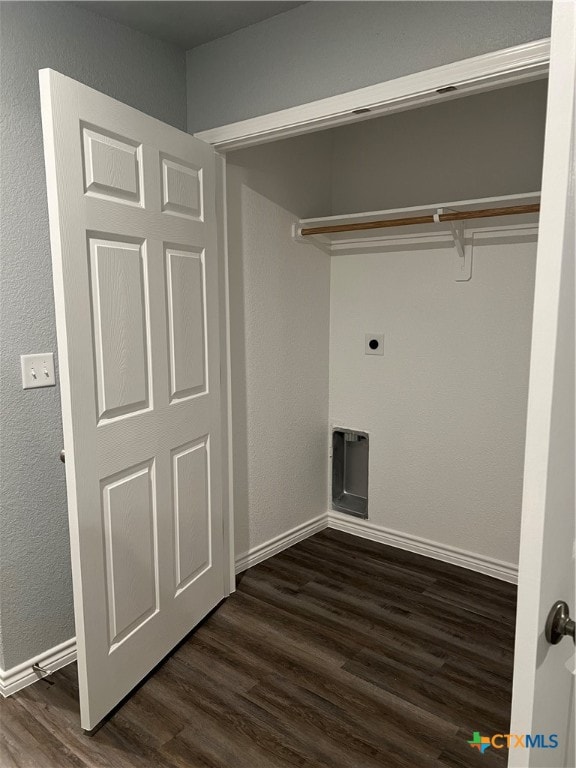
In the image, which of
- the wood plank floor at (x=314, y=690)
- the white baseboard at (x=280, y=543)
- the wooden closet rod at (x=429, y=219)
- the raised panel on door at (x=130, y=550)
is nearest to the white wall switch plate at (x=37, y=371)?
the raised panel on door at (x=130, y=550)

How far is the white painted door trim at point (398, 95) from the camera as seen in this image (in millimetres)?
1669

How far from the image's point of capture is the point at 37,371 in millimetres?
2051

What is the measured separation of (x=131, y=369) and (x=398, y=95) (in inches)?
48.7

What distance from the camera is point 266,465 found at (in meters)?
3.13

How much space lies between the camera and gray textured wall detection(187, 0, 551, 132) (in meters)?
1.71

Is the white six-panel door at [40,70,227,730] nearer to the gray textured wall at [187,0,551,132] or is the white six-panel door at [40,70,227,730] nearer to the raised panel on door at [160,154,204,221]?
the raised panel on door at [160,154,204,221]

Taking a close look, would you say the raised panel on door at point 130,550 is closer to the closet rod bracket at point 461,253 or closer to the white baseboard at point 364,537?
the white baseboard at point 364,537

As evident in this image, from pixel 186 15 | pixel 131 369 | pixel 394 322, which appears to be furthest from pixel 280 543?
pixel 186 15

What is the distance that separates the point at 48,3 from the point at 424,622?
9.03 ft

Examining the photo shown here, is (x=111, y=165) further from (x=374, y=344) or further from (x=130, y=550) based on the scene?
(x=374, y=344)

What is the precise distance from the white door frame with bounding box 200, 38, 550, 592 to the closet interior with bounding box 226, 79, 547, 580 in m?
0.18

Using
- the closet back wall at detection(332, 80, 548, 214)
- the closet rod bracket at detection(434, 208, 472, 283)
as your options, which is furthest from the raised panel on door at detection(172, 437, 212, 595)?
the closet back wall at detection(332, 80, 548, 214)

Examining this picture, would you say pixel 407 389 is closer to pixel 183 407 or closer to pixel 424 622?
pixel 424 622

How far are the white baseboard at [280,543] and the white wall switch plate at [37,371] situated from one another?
142 centimetres
